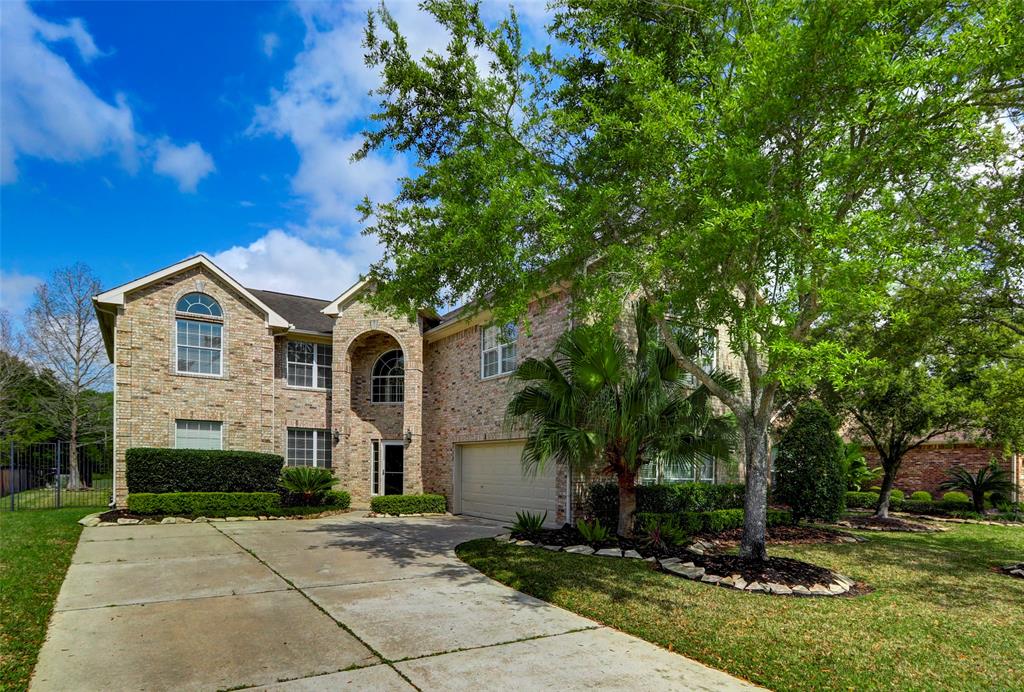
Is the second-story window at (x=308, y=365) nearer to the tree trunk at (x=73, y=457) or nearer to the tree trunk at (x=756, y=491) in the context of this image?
the tree trunk at (x=73, y=457)

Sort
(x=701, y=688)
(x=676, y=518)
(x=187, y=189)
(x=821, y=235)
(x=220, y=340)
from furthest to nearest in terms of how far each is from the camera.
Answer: (x=220, y=340) < (x=187, y=189) < (x=676, y=518) < (x=821, y=235) < (x=701, y=688)

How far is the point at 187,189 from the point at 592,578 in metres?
13.0

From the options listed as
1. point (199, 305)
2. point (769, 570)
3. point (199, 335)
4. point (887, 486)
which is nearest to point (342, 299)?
point (199, 305)

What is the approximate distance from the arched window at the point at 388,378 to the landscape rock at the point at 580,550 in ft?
37.6

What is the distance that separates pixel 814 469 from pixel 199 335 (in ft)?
59.8

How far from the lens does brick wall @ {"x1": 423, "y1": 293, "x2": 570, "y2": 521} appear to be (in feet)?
48.1

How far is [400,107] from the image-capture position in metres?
9.66

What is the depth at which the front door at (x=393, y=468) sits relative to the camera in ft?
66.1

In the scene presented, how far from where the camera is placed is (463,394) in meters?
18.2

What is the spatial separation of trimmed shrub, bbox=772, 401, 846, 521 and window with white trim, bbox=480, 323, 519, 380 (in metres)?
7.75

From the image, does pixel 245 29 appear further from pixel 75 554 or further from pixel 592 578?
pixel 592 578

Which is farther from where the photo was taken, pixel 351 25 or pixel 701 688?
pixel 351 25

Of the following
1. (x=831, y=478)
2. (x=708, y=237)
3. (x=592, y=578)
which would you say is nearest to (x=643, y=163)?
(x=708, y=237)

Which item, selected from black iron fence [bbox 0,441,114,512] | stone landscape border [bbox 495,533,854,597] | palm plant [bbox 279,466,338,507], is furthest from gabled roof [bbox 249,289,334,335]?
stone landscape border [bbox 495,533,854,597]
